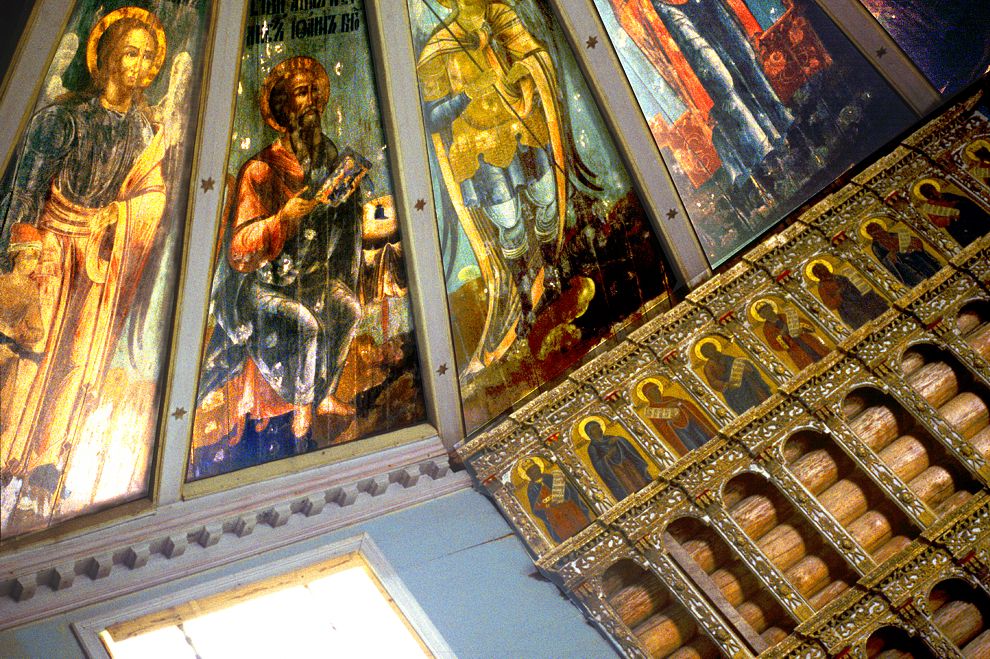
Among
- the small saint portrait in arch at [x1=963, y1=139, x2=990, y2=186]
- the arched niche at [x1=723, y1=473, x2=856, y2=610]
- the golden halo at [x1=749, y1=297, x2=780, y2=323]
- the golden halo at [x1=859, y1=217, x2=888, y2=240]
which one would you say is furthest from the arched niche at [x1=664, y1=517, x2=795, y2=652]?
the small saint portrait in arch at [x1=963, y1=139, x2=990, y2=186]

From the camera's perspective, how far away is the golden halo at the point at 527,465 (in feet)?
30.8

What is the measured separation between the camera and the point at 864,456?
902cm

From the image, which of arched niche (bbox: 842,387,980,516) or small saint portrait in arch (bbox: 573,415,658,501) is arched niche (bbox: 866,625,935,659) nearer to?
arched niche (bbox: 842,387,980,516)

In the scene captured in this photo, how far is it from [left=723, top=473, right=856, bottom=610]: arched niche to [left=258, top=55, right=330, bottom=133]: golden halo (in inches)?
189

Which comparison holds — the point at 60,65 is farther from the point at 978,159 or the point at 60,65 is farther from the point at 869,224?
the point at 978,159

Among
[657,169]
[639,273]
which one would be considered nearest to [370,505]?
[639,273]

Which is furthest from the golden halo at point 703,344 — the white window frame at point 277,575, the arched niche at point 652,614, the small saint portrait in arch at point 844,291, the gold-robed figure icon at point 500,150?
the white window frame at point 277,575

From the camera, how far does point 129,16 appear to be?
840 centimetres

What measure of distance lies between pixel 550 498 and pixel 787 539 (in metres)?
1.96

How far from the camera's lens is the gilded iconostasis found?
835 centimetres

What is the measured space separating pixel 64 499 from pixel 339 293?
285cm

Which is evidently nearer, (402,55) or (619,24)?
(402,55)

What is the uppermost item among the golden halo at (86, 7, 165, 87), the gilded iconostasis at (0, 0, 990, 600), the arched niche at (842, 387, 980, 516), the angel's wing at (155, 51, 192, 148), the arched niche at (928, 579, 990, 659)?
the golden halo at (86, 7, 165, 87)

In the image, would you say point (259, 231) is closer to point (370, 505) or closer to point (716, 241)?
point (370, 505)
